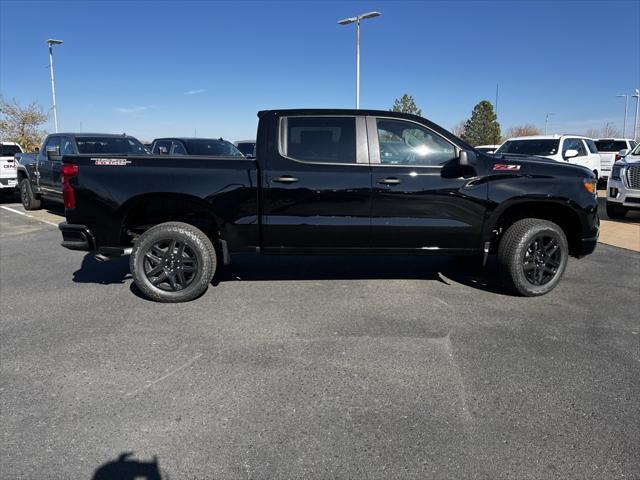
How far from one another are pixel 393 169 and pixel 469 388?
2366 millimetres

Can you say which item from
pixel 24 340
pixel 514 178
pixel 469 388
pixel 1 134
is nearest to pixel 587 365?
pixel 469 388

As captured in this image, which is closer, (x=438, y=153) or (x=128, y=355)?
(x=128, y=355)

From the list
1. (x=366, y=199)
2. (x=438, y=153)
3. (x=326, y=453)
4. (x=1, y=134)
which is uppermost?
(x=1, y=134)

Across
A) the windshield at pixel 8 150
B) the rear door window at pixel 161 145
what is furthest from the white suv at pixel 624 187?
the windshield at pixel 8 150

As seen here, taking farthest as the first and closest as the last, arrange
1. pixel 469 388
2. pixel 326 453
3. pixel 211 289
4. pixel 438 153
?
pixel 211 289 → pixel 438 153 → pixel 469 388 → pixel 326 453

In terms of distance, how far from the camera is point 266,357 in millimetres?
3746

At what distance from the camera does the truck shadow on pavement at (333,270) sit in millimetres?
5977

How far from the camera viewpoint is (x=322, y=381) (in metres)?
3.36

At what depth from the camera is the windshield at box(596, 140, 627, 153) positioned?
64.6 feet

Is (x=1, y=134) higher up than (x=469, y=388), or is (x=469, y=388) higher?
(x=1, y=134)

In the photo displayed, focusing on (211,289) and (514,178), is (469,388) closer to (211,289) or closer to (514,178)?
(514,178)

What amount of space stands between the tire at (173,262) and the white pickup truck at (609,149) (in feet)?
59.7

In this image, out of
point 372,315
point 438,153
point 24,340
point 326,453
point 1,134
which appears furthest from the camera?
point 1,134

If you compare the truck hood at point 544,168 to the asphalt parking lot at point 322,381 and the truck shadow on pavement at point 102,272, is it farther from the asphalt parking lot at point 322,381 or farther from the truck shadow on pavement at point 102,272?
the truck shadow on pavement at point 102,272
